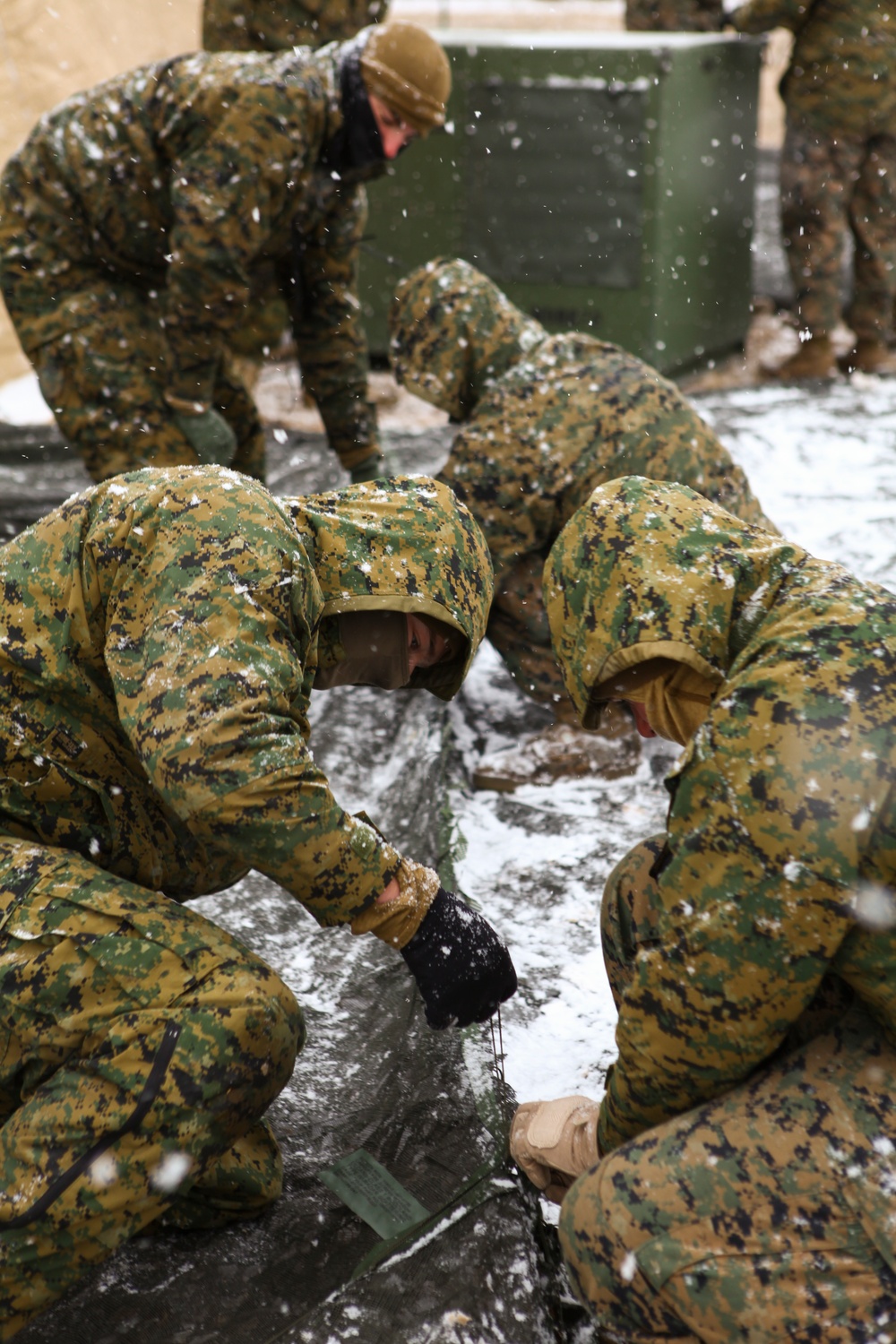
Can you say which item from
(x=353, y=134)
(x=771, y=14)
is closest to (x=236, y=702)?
(x=353, y=134)

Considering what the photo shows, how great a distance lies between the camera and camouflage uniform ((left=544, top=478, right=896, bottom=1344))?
1.32m

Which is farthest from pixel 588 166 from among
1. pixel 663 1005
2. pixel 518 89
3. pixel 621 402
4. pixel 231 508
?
pixel 663 1005

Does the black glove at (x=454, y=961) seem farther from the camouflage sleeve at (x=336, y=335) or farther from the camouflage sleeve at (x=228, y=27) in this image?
the camouflage sleeve at (x=228, y=27)

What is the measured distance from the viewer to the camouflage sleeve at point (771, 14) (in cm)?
555

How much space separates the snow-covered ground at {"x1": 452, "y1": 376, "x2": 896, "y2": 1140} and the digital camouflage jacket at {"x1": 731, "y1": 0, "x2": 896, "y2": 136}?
1909 millimetres

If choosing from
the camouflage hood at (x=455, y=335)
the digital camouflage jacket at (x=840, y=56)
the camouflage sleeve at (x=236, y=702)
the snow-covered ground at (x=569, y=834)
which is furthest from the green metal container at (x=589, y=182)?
the camouflage sleeve at (x=236, y=702)

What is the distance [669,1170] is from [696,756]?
0.47 metres

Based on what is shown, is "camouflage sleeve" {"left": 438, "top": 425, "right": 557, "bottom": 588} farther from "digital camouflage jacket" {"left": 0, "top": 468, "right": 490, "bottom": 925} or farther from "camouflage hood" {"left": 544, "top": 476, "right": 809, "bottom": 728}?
"camouflage hood" {"left": 544, "top": 476, "right": 809, "bottom": 728}

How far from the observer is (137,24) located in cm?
754

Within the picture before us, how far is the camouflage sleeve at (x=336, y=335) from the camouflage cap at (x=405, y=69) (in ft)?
1.45

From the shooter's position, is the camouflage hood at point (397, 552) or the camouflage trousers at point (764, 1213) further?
the camouflage hood at point (397, 552)

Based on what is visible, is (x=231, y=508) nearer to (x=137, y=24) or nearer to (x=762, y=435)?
(x=762, y=435)

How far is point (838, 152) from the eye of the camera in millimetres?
5703

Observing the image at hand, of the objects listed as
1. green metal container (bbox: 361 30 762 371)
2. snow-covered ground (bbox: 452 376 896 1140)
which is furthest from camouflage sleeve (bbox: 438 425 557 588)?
green metal container (bbox: 361 30 762 371)
